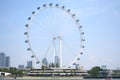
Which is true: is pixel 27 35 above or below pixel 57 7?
below

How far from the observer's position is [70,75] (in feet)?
395

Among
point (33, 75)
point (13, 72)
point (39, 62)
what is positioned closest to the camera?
point (39, 62)

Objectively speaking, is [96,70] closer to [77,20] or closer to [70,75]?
[70,75]

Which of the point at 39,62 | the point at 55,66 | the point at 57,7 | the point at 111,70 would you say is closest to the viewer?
the point at 57,7

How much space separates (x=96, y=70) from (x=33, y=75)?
41.6 m

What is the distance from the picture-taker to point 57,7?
2990 inches

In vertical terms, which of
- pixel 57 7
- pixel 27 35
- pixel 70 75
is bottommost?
pixel 70 75

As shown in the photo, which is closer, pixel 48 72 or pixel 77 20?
pixel 77 20

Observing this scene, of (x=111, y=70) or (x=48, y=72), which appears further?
(x=111, y=70)

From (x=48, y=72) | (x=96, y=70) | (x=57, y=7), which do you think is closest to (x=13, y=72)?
(x=48, y=72)

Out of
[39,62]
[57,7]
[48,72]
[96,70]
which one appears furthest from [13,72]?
[57,7]

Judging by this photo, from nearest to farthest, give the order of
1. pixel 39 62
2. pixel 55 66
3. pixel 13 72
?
pixel 39 62 → pixel 55 66 → pixel 13 72

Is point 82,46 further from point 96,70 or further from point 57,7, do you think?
point 96,70

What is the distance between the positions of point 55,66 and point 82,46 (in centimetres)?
3507
